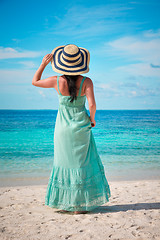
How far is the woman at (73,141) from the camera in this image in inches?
110

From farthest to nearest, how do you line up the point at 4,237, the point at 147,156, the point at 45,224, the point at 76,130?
the point at 147,156 < the point at 76,130 < the point at 45,224 < the point at 4,237

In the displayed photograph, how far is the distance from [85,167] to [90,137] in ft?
1.26

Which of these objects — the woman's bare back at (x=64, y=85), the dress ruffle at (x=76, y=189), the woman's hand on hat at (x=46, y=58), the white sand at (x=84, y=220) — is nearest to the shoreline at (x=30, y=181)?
the white sand at (x=84, y=220)

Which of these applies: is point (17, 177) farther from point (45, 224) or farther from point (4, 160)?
point (45, 224)

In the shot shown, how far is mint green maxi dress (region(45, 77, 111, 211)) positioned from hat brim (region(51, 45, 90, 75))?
0.94 ft

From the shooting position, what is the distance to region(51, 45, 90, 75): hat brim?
2.74 meters

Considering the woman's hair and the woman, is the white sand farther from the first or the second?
the woman's hair

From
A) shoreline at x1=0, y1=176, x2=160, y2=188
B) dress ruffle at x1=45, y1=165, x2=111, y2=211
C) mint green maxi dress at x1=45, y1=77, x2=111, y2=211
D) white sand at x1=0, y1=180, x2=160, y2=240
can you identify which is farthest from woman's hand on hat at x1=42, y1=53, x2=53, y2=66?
shoreline at x1=0, y1=176, x2=160, y2=188

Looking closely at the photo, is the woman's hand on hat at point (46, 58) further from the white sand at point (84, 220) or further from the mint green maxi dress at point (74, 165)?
the white sand at point (84, 220)

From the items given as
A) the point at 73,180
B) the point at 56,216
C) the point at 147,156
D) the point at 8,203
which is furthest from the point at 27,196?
the point at 147,156

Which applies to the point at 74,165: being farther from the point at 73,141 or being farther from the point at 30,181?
the point at 30,181

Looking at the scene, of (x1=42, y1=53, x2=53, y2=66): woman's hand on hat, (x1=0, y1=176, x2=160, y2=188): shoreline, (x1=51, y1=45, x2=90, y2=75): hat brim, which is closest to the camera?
(x1=51, y1=45, x2=90, y2=75): hat brim

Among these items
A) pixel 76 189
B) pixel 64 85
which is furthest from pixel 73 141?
pixel 64 85

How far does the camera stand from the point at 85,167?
288 cm
